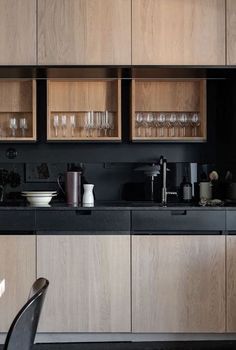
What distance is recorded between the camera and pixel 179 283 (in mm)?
3520

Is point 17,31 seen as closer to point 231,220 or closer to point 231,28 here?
point 231,28

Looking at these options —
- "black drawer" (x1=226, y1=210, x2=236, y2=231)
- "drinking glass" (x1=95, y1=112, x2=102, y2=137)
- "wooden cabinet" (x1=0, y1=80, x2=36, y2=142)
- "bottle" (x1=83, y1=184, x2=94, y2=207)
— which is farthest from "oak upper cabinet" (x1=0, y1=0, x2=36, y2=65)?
"black drawer" (x1=226, y1=210, x2=236, y2=231)

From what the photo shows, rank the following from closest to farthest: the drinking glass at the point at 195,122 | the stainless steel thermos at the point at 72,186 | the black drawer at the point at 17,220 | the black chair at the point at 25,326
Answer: the black chair at the point at 25,326 < the black drawer at the point at 17,220 < the stainless steel thermos at the point at 72,186 < the drinking glass at the point at 195,122

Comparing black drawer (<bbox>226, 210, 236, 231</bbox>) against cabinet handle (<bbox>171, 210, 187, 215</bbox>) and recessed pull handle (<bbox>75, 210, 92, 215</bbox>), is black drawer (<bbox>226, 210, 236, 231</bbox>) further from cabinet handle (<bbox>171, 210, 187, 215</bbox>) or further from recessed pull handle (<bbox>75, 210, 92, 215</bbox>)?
recessed pull handle (<bbox>75, 210, 92, 215</bbox>)

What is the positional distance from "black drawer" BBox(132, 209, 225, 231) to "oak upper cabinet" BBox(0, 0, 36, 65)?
4.27 feet

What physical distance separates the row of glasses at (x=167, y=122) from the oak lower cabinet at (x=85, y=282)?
0.98 metres

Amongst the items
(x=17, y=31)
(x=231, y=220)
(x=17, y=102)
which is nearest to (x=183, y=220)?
(x=231, y=220)

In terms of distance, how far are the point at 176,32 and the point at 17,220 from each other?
5.52ft

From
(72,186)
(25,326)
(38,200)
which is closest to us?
(25,326)

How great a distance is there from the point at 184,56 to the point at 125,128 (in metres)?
0.79

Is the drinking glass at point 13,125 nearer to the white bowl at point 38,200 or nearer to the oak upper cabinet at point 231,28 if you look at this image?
the white bowl at point 38,200

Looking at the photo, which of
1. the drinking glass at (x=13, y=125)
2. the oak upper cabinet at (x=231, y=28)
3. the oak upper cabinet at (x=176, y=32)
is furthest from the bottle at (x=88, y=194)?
the oak upper cabinet at (x=231, y=28)

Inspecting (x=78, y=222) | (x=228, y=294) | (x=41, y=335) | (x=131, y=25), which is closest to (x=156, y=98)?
(x=131, y=25)

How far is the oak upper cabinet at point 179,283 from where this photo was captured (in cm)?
351
